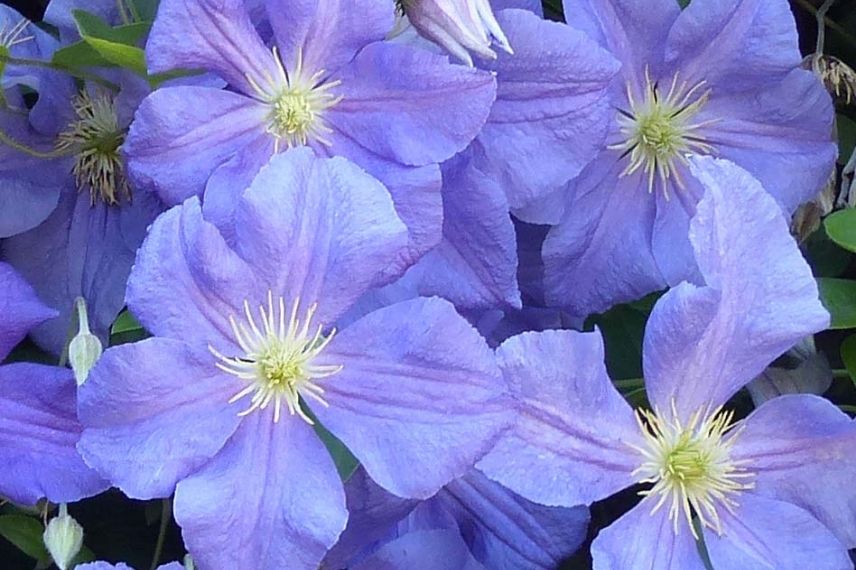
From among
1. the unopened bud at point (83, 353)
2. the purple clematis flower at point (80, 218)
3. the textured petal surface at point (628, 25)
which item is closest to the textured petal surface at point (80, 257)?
the purple clematis flower at point (80, 218)

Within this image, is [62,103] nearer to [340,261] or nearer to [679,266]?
[340,261]

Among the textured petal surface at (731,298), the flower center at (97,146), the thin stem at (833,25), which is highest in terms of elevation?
the thin stem at (833,25)

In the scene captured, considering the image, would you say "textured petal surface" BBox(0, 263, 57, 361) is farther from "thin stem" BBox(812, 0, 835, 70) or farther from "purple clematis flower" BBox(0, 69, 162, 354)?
"thin stem" BBox(812, 0, 835, 70)

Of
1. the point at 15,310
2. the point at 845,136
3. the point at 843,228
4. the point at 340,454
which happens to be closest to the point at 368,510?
the point at 340,454

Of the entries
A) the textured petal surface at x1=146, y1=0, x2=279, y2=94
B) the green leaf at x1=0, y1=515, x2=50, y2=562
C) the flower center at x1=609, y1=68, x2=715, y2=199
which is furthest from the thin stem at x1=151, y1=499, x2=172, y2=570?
the flower center at x1=609, y1=68, x2=715, y2=199

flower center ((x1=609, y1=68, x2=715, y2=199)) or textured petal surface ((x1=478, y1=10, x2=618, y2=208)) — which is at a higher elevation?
flower center ((x1=609, y1=68, x2=715, y2=199))

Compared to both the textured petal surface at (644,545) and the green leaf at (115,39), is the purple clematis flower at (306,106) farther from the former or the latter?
the textured petal surface at (644,545)
